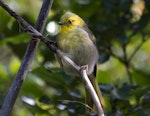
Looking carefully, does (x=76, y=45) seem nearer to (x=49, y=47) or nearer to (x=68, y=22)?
(x=68, y=22)

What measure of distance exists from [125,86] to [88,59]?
1.08ft

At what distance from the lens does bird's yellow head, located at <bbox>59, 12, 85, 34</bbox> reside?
2.50 m

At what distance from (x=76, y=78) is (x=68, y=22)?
559mm

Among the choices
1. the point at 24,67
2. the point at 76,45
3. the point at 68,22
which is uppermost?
the point at 68,22

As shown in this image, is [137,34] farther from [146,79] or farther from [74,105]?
[74,105]

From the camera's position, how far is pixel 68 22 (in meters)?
2.52

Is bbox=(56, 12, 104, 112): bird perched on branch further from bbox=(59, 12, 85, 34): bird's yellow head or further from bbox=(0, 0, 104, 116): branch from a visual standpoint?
bbox=(0, 0, 104, 116): branch

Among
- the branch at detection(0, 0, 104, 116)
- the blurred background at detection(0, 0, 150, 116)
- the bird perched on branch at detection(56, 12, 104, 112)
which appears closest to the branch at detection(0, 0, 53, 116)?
the branch at detection(0, 0, 104, 116)

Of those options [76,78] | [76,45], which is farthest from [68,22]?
[76,78]

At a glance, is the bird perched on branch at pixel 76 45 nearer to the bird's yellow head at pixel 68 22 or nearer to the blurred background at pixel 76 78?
the bird's yellow head at pixel 68 22

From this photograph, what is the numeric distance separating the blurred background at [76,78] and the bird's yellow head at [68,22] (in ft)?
1.04

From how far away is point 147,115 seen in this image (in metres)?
2.38

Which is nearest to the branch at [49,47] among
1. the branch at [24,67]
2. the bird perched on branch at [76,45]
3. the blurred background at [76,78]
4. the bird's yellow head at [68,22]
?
the branch at [24,67]

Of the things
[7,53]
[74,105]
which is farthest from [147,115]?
[7,53]
